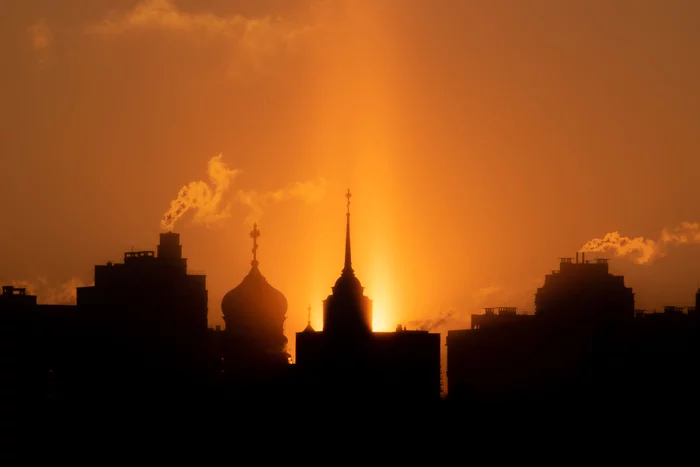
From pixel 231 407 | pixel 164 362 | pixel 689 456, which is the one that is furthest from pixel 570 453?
pixel 164 362

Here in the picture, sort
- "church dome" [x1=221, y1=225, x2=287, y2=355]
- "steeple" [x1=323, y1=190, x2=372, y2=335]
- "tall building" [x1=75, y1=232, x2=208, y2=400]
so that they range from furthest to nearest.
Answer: "tall building" [x1=75, y1=232, x2=208, y2=400] → "church dome" [x1=221, y1=225, x2=287, y2=355] → "steeple" [x1=323, y1=190, x2=372, y2=335]

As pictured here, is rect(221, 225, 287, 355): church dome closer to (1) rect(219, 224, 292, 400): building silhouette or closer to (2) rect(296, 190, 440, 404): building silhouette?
(1) rect(219, 224, 292, 400): building silhouette

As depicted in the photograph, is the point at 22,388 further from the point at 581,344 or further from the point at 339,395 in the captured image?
the point at 581,344

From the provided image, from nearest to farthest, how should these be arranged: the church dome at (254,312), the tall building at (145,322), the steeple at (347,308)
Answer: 1. the steeple at (347,308)
2. the church dome at (254,312)
3. the tall building at (145,322)

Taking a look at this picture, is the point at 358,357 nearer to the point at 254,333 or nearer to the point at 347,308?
the point at 347,308

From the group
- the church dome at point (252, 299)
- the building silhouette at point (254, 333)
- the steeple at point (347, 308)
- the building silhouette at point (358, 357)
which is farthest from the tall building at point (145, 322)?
the steeple at point (347, 308)

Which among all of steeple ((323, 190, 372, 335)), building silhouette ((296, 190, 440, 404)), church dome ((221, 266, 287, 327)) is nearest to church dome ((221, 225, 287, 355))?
church dome ((221, 266, 287, 327))

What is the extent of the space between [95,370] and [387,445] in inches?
1523

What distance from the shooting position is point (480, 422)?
188625 millimetres

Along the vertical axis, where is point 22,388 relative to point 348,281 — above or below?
below

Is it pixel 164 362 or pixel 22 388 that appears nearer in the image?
pixel 22 388

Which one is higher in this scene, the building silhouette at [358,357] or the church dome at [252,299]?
the church dome at [252,299]

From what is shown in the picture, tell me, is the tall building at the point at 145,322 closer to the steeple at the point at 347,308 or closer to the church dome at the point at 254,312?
the church dome at the point at 254,312

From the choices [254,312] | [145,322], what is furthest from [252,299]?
[145,322]
